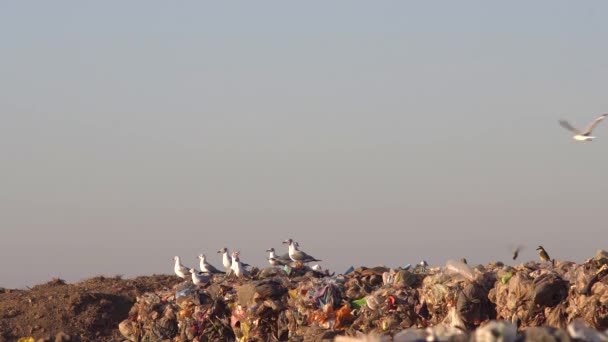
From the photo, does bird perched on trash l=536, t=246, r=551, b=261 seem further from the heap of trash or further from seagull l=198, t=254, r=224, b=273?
seagull l=198, t=254, r=224, b=273

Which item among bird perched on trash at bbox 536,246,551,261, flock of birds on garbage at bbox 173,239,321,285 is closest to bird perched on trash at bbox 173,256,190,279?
flock of birds on garbage at bbox 173,239,321,285

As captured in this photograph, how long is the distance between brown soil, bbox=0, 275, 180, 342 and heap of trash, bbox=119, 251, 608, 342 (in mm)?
1976

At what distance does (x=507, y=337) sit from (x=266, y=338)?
9.78 metres

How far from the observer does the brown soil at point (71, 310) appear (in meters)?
21.2

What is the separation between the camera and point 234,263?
21172mm

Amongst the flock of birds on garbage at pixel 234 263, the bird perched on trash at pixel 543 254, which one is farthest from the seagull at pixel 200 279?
the bird perched on trash at pixel 543 254

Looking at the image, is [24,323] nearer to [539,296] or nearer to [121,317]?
[121,317]

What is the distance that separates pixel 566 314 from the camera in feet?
46.3

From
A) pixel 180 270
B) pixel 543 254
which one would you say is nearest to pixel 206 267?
pixel 180 270

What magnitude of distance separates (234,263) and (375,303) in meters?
5.91

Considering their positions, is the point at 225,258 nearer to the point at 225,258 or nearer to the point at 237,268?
the point at 225,258

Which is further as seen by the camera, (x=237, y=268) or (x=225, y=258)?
(x=225, y=258)

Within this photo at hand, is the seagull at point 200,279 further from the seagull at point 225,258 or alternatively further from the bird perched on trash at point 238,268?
the seagull at point 225,258

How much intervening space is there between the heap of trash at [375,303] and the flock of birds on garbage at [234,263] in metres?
→ 0.96
